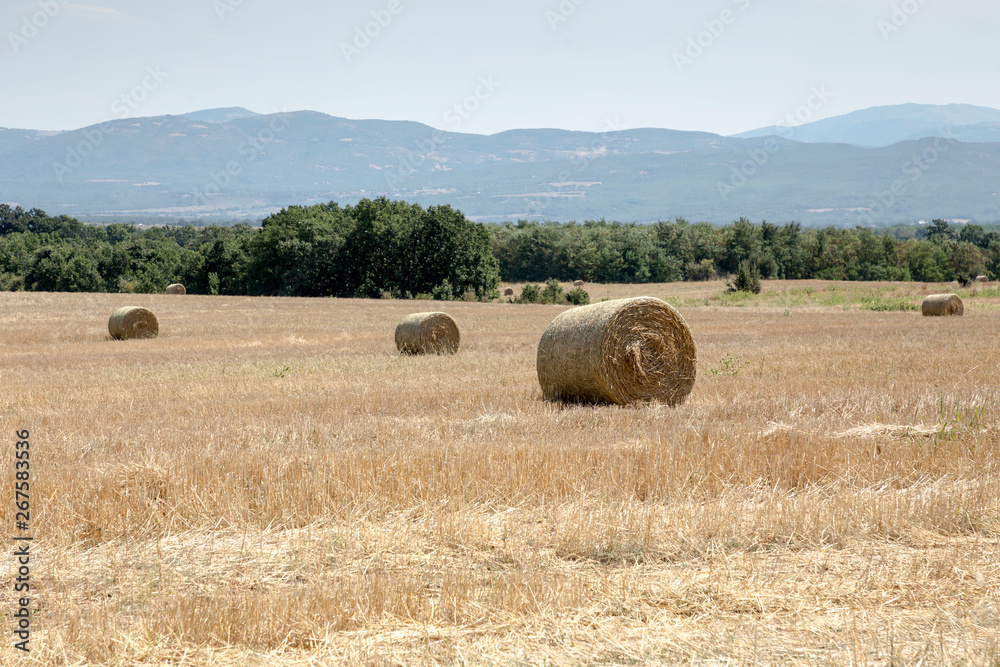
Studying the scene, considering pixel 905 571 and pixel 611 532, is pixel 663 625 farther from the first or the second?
pixel 905 571

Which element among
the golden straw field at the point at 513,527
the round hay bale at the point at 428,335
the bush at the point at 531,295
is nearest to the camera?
the golden straw field at the point at 513,527

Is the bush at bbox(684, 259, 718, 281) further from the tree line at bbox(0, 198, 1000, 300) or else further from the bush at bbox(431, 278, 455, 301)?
the bush at bbox(431, 278, 455, 301)

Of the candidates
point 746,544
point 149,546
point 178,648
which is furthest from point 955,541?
point 149,546

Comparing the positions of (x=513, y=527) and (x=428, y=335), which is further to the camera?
(x=428, y=335)

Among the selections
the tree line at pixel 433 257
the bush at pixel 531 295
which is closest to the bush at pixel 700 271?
the tree line at pixel 433 257

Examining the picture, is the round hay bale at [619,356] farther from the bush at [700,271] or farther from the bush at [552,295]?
the bush at [700,271]

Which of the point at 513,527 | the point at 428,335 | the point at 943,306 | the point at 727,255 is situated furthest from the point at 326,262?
the point at 513,527

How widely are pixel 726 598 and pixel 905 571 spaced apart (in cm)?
125

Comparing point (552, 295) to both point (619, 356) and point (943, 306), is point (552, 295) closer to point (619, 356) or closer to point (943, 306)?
point (943, 306)

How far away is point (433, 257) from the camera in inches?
2625

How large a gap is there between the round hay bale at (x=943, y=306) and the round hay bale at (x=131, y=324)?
28.5 m

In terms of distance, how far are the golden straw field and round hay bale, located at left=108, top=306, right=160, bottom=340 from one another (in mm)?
16178

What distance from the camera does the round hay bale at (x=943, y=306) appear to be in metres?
33.2

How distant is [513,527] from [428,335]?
15988 mm
